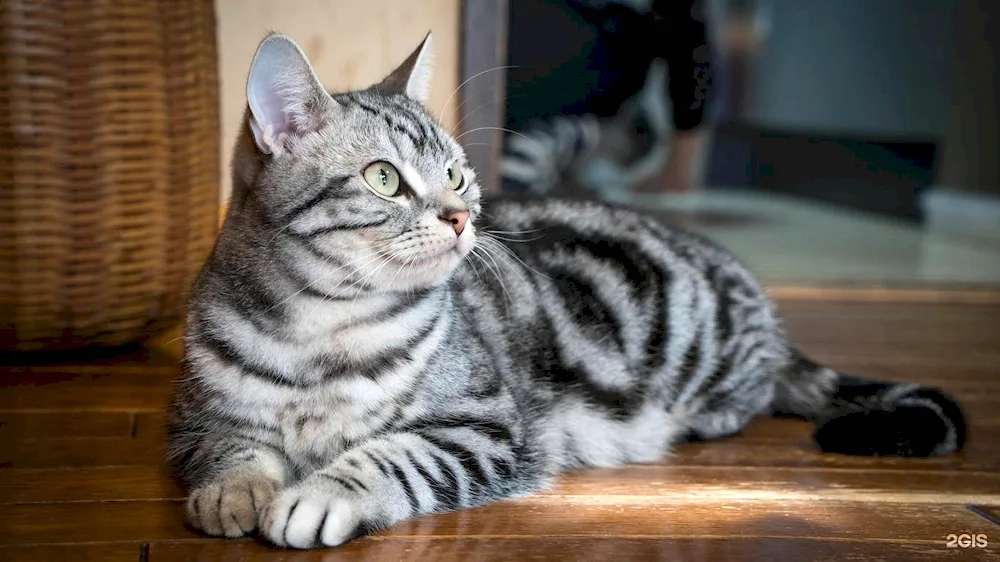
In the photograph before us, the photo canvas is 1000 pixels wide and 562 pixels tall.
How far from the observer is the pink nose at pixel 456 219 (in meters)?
1.31

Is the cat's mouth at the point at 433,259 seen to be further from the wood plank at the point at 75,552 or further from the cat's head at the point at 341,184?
the wood plank at the point at 75,552

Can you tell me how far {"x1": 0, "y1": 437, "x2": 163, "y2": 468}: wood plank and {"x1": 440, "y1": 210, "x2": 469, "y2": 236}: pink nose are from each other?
61cm

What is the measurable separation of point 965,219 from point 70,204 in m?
4.03

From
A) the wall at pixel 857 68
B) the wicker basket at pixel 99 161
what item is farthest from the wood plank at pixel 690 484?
the wall at pixel 857 68

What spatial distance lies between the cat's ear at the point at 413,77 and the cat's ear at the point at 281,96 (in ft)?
0.68

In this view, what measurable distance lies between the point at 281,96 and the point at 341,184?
0.48ft

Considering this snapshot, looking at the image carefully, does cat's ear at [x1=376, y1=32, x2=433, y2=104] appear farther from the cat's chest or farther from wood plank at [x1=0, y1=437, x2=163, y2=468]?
wood plank at [x1=0, y1=437, x2=163, y2=468]

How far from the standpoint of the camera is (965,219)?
4.60m

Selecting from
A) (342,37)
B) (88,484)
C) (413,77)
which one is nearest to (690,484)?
(413,77)

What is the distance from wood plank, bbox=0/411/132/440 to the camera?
1.63 meters

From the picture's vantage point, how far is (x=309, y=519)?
3.83 feet

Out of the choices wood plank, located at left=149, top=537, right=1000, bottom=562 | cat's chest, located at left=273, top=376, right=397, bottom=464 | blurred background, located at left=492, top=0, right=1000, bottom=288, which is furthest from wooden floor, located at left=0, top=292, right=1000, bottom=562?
blurred background, located at left=492, top=0, right=1000, bottom=288

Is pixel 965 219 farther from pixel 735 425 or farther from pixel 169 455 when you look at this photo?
pixel 169 455

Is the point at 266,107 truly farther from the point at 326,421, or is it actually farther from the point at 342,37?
the point at 342,37
